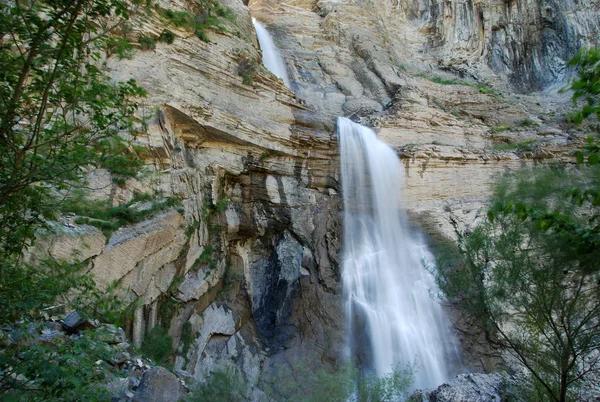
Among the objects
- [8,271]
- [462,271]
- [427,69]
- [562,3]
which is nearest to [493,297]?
[462,271]

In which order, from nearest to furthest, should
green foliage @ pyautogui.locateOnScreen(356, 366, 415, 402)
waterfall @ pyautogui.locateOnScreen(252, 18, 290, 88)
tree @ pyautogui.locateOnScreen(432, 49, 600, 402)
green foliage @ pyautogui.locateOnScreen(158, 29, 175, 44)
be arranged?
tree @ pyautogui.locateOnScreen(432, 49, 600, 402) < green foliage @ pyautogui.locateOnScreen(356, 366, 415, 402) < green foliage @ pyautogui.locateOnScreen(158, 29, 175, 44) < waterfall @ pyautogui.locateOnScreen(252, 18, 290, 88)

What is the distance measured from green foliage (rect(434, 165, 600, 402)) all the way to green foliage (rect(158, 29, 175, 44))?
12233 millimetres

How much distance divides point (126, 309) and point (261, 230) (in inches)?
286

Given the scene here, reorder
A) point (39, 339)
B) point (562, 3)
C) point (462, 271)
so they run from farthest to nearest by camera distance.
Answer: point (562, 3), point (462, 271), point (39, 339)

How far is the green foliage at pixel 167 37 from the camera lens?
15.4 meters

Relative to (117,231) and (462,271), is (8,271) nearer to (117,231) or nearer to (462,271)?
(117,231)

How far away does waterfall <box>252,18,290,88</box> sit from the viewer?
25.7 metres

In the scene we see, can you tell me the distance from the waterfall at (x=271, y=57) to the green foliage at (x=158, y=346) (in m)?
16.5

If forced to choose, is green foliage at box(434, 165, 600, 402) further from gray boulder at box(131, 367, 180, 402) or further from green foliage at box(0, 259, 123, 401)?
gray boulder at box(131, 367, 180, 402)

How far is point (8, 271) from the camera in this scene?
4.88 m

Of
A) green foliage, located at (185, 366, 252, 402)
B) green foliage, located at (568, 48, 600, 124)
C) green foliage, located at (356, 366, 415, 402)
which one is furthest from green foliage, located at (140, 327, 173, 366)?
green foliage, located at (568, 48, 600, 124)

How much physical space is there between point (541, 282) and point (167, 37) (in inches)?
555

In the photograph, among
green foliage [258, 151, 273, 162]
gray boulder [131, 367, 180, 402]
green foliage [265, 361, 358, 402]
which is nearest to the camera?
gray boulder [131, 367, 180, 402]

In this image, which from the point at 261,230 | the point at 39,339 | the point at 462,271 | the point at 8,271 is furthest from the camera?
the point at 261,230
